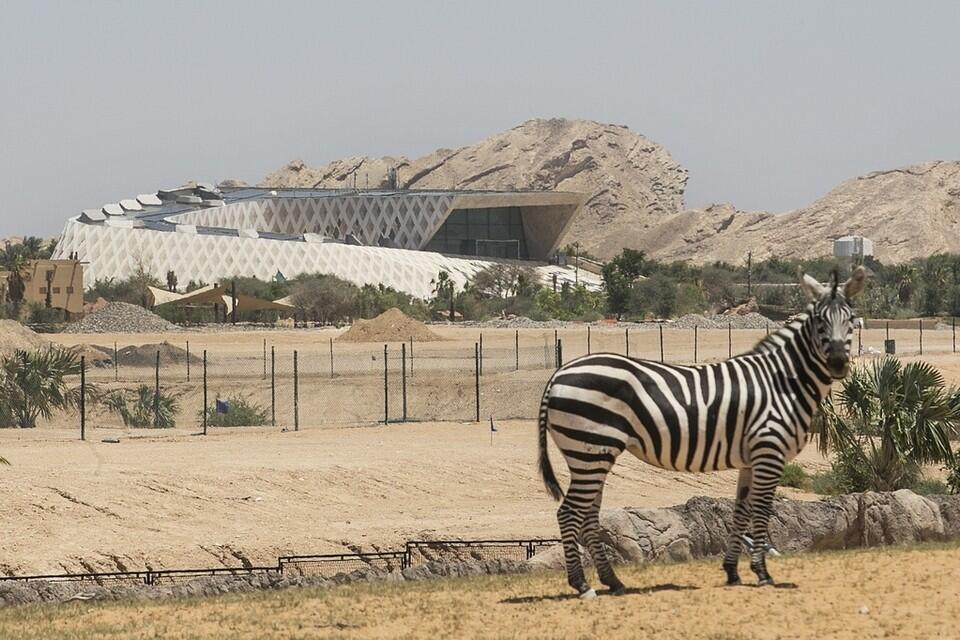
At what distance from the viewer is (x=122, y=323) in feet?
309

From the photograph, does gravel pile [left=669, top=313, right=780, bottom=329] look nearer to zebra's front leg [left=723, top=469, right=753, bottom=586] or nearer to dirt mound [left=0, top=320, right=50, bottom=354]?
dirt mound [left=0, top=320, right=50, bottom=354]

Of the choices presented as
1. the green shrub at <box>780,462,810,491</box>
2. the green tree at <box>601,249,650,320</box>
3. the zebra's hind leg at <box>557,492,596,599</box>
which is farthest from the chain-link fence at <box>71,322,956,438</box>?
the green tree at <box>601,249,650,320</box>

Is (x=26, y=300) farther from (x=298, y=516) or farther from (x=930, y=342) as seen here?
(x=298, y=516)

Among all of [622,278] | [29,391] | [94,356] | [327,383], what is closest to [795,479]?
[29,391]

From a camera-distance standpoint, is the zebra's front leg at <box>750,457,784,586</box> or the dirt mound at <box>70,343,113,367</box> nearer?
the zebra's front leg at <box>750,457,784,586</box>

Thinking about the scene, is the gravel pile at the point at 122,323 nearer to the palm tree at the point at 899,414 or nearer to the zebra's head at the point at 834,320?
the palm tree at the point at 899,414

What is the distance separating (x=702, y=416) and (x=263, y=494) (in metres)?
14.1

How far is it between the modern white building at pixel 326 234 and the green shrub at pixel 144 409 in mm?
102942

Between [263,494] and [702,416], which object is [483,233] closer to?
[263,494]

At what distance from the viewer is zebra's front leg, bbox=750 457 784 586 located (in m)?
14.5

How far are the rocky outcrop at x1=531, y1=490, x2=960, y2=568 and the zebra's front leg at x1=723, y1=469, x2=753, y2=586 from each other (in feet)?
10.7

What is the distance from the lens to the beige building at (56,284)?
4710 inches

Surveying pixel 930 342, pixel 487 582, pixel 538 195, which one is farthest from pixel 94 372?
pixel 538 195

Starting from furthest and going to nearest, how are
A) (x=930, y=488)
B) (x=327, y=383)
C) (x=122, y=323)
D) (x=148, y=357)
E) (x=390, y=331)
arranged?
(x=122, y=323) → (x=390, y=331) → (x=148, y=357) → (x=327, y=383) → (x=930, y=488)
